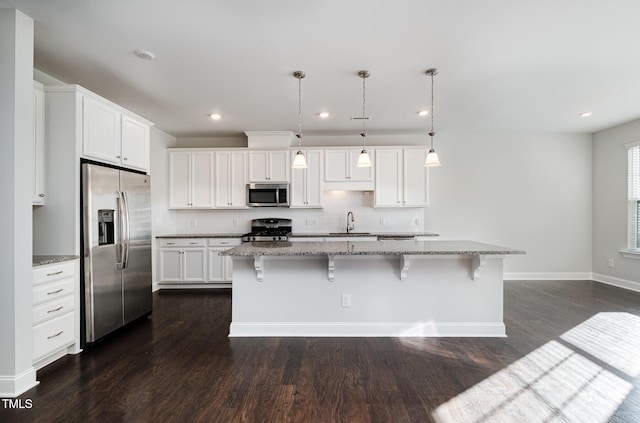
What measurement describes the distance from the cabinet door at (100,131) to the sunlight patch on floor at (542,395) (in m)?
3.47

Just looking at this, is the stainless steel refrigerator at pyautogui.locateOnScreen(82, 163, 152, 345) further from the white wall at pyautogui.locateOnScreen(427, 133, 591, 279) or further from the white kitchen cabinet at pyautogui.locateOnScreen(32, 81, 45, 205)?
the white wall at pyautogui.locateOnScreen(427, 133, 591, 279)

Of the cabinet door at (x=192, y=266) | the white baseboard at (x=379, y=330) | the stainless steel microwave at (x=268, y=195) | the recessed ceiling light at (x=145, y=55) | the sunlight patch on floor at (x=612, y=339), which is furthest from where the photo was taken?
the stainless steel microwave at (x=268, y=195)

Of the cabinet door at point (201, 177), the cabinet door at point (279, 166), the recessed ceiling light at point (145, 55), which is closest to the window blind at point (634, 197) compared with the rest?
the cabinet door at point (279, 166)

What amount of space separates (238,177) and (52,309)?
317cm

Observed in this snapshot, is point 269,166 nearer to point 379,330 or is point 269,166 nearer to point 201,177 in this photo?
point 201,177

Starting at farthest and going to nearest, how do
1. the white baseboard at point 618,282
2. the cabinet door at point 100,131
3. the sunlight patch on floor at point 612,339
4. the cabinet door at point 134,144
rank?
1. the white baseboard at point 618,282
2. the cabinet door at point 134,144
3. the cabinet door at point 100,131
4. the sunlight patch on floor at point 612,339

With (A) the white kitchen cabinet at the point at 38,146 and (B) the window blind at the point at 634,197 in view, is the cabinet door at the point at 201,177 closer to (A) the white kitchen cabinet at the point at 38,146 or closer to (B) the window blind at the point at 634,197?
(A) the white kitchen cabinet at the point at 38,146

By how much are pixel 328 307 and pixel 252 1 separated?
8.57ft

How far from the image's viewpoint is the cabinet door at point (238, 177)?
518cm

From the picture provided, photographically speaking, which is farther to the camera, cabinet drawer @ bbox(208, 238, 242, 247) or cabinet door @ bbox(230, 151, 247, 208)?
cabinet door @ bbox(230, 151, 247, 208)

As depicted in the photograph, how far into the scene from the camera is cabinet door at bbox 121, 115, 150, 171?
3.25 m

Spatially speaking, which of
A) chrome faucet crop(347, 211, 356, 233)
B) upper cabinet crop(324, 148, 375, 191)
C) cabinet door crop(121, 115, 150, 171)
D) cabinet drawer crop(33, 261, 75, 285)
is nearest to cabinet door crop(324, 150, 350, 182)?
upper cabinet crop(324, 148, 375, 191)

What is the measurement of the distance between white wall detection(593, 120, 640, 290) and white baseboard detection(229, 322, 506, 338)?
3571 millimetres

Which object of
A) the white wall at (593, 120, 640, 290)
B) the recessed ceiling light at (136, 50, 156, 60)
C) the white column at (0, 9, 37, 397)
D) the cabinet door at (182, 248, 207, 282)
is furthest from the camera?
the cabinet door at (182, 248, 207, 282)
